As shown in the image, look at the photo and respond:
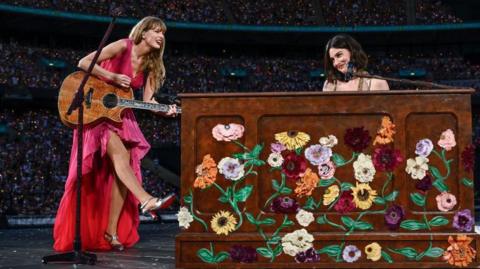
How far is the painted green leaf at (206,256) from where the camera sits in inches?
119

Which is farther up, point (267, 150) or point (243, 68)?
point (243, 68)

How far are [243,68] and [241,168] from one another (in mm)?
21849

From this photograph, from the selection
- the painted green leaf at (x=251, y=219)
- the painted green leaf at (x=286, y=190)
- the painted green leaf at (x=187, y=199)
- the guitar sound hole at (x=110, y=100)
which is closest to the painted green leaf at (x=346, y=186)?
the painted green leaf at (x=286, y=190)

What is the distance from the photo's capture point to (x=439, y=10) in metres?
24.9

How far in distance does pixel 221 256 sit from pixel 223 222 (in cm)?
18

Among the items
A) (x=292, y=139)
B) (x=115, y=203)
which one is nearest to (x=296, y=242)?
(x=292, y=139)

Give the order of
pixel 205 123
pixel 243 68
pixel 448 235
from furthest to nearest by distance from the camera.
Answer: pixel 243 68
pixel 205 123
pixel 448 235

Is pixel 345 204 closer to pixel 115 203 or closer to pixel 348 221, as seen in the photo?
pixel 348 221

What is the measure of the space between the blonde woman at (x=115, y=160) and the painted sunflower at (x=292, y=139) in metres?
1.29

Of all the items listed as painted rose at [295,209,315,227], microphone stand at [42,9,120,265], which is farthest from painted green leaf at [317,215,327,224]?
microphone stand at [42,9,120,265]

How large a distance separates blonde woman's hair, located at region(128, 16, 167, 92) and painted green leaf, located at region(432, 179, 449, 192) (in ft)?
7.96

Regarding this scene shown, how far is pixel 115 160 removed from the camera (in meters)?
4.30

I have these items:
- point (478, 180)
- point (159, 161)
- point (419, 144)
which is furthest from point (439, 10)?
point (419, 144)

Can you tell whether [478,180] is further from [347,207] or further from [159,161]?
[347,207]
